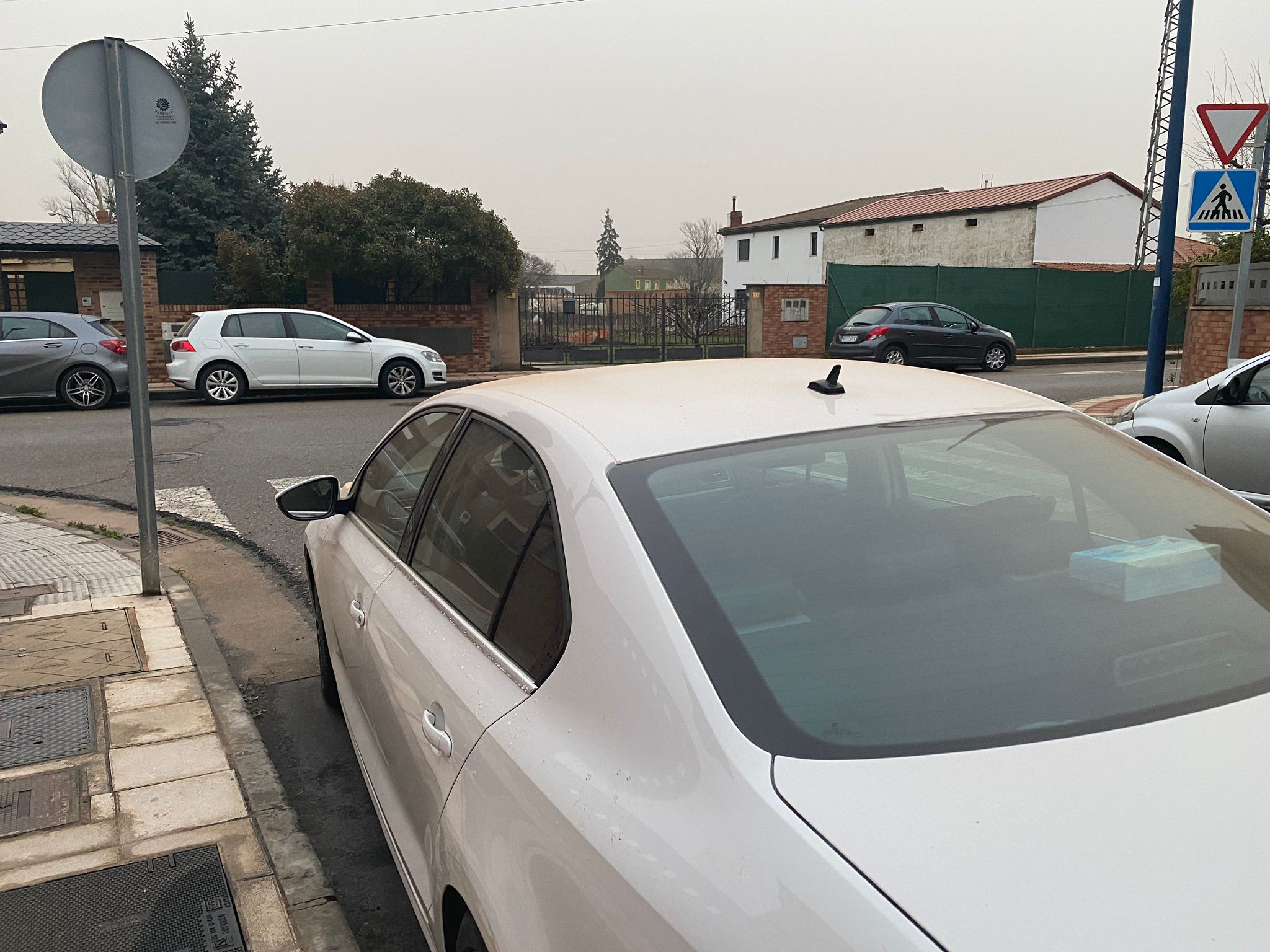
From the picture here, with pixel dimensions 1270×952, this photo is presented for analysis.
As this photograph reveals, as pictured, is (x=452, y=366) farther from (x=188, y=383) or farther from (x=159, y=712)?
(x=159, y=712)

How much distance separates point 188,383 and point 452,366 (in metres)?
6.71

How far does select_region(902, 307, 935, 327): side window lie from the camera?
20.6 m

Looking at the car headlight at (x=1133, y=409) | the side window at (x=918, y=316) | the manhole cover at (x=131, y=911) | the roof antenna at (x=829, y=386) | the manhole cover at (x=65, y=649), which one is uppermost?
the side window at (x=918, y=316)

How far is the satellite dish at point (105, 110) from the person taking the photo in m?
4.81

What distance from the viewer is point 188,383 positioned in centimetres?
1508

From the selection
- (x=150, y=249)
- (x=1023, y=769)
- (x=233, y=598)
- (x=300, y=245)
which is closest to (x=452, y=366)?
(x=300, y=245)

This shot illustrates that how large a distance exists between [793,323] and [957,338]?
554 cm

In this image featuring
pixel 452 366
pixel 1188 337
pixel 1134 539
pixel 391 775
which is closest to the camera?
pixel 1134 539

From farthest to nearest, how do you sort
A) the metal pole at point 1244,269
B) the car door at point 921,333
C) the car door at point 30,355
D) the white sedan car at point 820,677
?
the car door at point 921,333 → the car door at point 30,355 → the metal pole at point 1244,269 → the white sedan car at point 820,677

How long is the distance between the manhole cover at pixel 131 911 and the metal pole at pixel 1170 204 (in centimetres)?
1108

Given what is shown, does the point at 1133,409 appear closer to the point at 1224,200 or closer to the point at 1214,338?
the point at 1224,200

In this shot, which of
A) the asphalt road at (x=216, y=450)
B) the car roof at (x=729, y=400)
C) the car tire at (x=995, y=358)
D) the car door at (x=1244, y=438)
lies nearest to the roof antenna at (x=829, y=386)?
the car roof at (x=729, y=400)

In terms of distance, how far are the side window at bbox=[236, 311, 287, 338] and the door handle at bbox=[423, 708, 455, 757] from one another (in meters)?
14.4

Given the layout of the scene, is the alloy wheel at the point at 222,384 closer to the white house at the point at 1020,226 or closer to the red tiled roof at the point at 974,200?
the white house at the point at 1020,226
